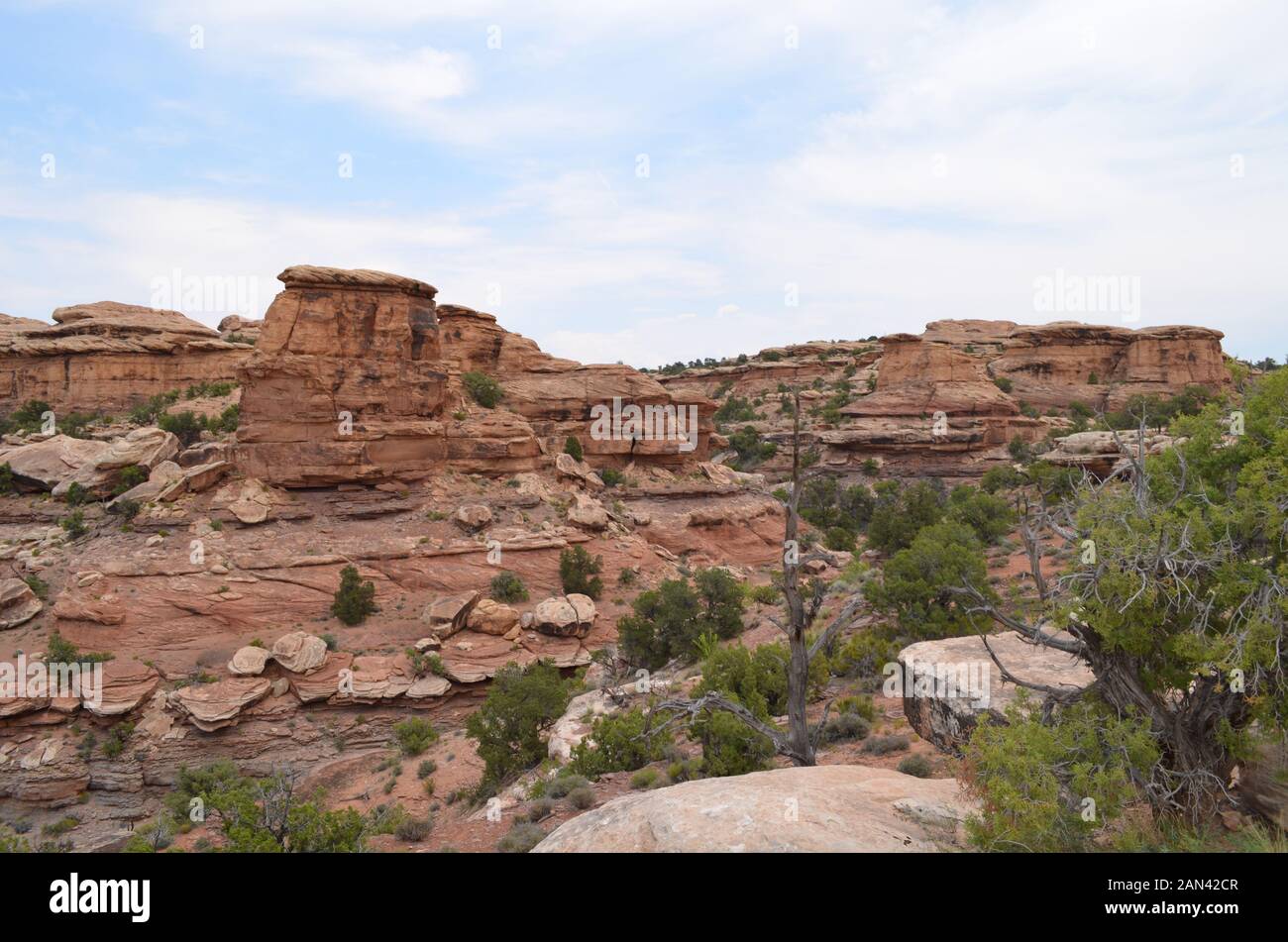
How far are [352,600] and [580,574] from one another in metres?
7.60

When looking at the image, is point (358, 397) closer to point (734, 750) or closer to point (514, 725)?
point (514, 725)

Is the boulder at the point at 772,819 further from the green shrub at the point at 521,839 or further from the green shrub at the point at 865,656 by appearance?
the green shrub at the point at 865,656

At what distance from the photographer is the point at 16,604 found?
66.8 ft

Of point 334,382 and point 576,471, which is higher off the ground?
point 334,382

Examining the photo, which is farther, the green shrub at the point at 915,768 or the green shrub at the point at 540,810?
the green shrub at the point at 540,810

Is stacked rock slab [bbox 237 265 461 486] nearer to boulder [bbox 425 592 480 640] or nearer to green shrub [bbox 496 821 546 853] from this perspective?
boulder [bbox 425 592 480 640]

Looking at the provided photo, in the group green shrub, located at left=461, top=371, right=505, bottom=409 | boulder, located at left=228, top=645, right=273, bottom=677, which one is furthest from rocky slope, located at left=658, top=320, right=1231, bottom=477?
boulder, located at left=228, top=645, right=273, bottom=677

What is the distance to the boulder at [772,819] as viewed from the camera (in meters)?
4.51

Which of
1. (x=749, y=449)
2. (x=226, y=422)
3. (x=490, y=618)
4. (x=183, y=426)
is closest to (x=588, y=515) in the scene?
(x=490, y=618)

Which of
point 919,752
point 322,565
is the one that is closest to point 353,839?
point 919,752

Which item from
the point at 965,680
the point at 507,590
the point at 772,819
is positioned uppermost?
the point at 772,819

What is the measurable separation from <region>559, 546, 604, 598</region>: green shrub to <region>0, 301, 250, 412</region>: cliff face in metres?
24.7

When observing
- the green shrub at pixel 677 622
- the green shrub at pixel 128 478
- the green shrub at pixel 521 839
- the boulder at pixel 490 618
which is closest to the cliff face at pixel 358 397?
the green shrub at pixel 128 478

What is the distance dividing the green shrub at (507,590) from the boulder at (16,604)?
44.1 ft
